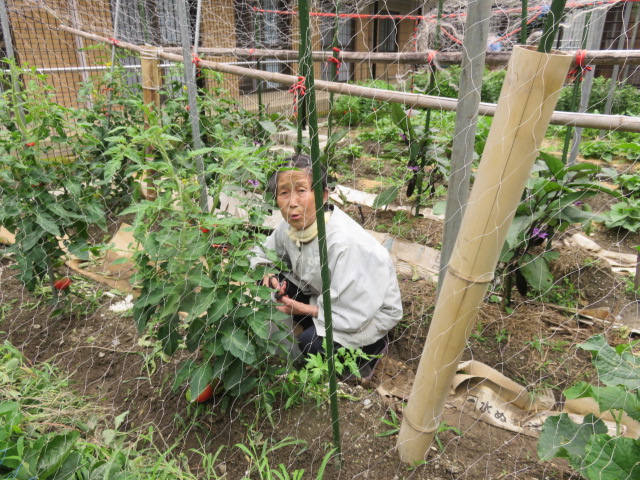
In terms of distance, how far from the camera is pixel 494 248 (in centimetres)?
115

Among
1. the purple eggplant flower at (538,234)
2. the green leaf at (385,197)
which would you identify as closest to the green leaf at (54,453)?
the purple eggplant flower at (538,234)

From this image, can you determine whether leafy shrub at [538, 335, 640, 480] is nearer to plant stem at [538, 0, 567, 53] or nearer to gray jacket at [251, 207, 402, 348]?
plant stem at [538, 0, 567, 53]

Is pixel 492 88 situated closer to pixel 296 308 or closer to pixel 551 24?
pixel 296 308

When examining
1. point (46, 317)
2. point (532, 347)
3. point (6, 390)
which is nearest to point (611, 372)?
point (532, 347)

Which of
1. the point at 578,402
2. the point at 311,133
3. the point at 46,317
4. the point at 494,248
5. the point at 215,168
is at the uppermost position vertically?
the point at 311,133

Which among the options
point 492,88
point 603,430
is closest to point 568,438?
point 603,430

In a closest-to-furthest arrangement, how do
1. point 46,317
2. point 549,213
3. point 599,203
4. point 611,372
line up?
point 611,372 < point 549,213 < point 46,317 < point 599,203

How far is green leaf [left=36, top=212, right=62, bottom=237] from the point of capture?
2031 millimetres

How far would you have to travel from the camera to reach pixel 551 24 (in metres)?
0.98

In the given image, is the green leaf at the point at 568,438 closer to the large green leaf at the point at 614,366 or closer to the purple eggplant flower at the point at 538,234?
A: the large green leaf at the point at 614,366

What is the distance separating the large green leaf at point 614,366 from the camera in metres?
1.08

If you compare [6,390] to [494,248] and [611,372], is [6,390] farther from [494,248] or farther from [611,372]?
[611,372]

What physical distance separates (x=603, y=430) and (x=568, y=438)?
10 cm

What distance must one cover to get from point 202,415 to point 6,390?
73 cm
